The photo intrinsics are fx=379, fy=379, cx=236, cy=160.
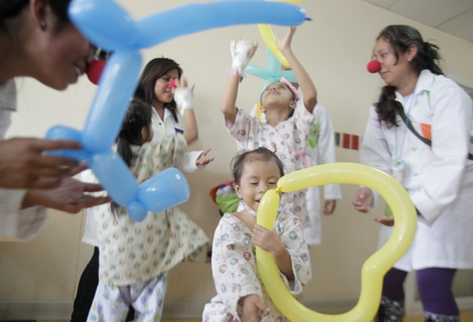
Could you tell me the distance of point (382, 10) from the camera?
2.43 meters

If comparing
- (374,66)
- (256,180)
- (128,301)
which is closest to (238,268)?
(256,180)

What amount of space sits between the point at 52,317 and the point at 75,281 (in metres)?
0.15

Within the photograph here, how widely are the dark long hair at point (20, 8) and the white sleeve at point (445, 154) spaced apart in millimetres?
947

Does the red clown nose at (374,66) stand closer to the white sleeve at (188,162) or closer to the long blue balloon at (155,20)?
the white sleeve at (188,162)

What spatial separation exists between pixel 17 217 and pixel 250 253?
0.53m

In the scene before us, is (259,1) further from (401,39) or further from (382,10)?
(382,10)

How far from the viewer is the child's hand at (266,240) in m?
0.83

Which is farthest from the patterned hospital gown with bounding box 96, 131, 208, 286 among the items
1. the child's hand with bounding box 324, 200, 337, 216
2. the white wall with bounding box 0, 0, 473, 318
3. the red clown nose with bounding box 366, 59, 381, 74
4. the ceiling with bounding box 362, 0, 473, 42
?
the ceiling with bounding box 362, 0, 473, 42

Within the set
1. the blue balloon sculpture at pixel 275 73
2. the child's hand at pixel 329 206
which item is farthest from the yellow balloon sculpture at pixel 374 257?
the child's hand at pixel 329 206

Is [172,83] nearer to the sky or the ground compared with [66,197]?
nearer to the sky

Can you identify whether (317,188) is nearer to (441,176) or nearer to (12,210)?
(441,176)

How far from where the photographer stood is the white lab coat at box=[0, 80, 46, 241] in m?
0.54

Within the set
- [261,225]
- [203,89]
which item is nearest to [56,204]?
[261,225]

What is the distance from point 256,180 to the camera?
1015 mm
